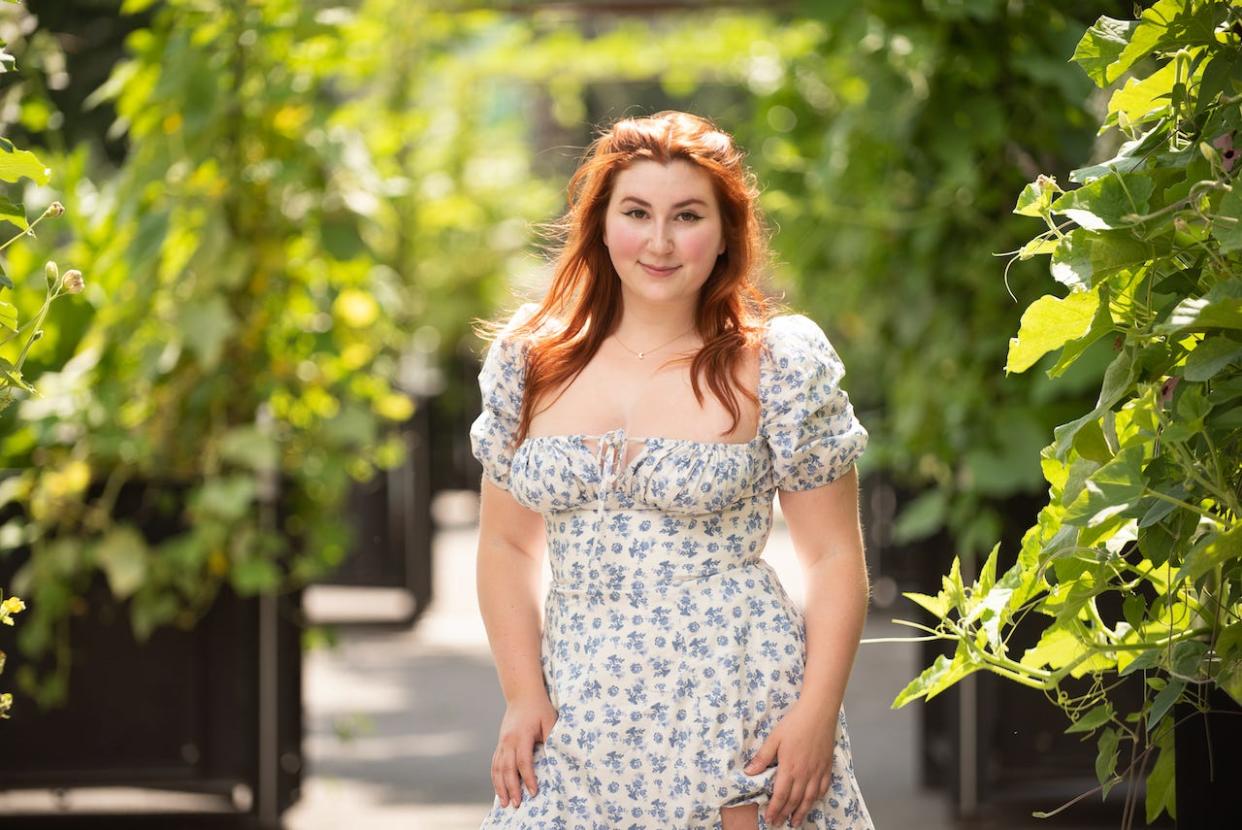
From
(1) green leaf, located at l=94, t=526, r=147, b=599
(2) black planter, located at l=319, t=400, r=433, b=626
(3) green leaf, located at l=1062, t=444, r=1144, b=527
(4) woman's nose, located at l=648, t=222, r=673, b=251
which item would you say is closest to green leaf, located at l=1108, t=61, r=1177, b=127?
(3) green leaf, located at l=1062, t=444, r=1144, b=527

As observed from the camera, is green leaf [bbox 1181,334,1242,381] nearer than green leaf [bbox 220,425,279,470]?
Yes

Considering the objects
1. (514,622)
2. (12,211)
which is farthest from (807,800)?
(12,211)

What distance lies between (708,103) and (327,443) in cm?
1074

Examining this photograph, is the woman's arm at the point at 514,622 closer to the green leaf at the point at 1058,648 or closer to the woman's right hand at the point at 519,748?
the woman's right hand at the point at 519,748

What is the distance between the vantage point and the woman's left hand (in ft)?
7.38

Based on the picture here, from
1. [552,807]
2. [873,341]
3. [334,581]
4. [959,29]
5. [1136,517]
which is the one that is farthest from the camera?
[334,581]

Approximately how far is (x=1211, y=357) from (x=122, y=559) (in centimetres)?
347

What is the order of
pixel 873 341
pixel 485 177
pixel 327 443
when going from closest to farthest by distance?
pixel 327 443 < pixel 873 341 < pixel 485 177

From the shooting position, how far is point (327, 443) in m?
4.96

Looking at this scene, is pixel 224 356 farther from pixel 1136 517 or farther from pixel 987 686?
pixel 1136 517

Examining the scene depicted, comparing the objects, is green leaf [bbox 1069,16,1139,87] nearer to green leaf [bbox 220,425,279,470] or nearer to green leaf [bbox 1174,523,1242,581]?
green leaf [bbox 1174,523,1242,581]

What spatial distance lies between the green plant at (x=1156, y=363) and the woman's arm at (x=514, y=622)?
600mm

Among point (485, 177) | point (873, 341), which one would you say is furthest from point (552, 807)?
point (485, 177)

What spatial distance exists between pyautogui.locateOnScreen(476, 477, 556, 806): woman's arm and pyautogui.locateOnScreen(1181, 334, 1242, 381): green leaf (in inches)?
40.0
